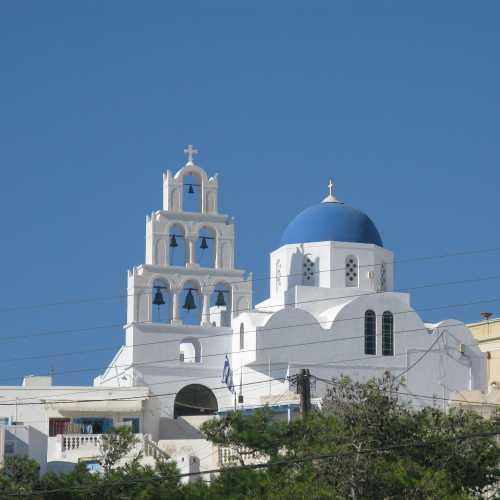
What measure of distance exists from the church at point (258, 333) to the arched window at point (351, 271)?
39 millimetres

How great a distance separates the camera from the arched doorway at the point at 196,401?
61.3m

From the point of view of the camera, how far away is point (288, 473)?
40281 mm

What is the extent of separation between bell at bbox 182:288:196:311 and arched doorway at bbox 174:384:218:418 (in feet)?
10.3

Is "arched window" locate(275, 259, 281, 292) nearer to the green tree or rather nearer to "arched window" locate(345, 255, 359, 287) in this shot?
"arched window" locate(345, 255, 359, 287)

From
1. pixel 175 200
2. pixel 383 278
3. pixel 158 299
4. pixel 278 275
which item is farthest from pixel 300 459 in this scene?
pixel 278 275

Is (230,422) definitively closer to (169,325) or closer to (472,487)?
(472,487)

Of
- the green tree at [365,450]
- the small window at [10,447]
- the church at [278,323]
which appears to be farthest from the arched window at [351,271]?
the green tree at [365,450]

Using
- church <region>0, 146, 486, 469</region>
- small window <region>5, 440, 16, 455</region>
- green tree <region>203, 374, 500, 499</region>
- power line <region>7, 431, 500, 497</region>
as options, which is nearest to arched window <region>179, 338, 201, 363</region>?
church <region>0, 146, 486, 469</region>

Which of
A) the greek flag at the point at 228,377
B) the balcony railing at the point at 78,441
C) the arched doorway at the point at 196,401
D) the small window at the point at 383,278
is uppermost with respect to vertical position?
the small window at the point at 383,278

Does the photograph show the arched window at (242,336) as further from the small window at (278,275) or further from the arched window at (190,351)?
the small window at (278,275)

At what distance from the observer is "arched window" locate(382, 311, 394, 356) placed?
63.1 metres

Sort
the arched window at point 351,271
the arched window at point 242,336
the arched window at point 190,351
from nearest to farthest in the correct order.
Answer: the arched window at point 242,336, the arched window at point 190,351, the arched window at point 351,271

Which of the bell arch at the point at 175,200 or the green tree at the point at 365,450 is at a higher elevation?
the bell arch at the point at 175,200

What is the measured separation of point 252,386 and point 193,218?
7077 millimetres
